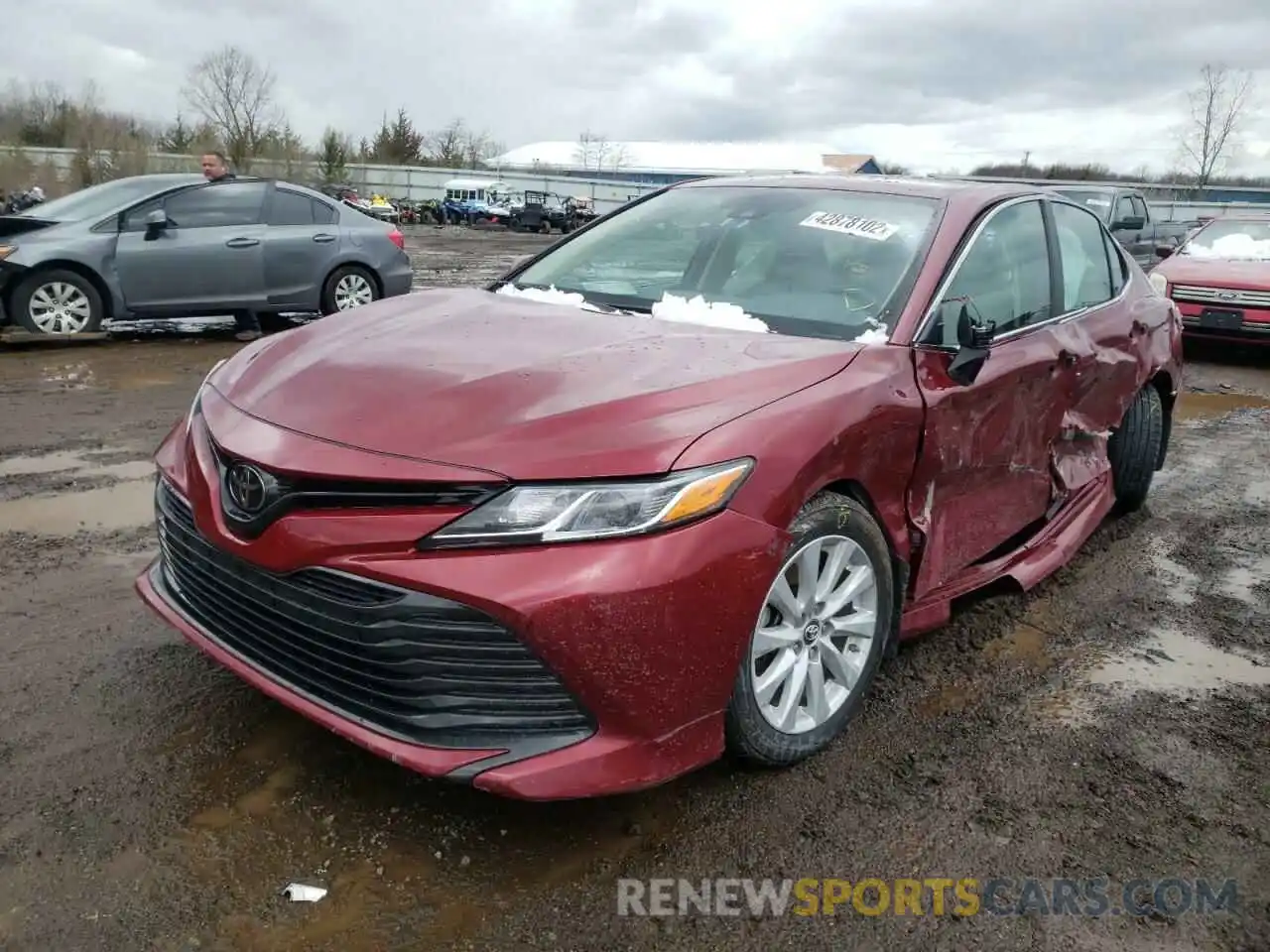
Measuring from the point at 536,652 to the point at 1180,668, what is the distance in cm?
251

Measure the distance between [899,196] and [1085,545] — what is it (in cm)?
207

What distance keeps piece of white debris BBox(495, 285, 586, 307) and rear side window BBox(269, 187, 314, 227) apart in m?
6.47

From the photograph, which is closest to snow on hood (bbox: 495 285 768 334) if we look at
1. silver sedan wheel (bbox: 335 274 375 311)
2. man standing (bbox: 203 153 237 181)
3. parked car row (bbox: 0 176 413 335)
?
parked car row (bbox: 0 176 413 335)

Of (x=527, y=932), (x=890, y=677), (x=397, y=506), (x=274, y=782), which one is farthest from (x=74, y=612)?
(x=890, y=677)

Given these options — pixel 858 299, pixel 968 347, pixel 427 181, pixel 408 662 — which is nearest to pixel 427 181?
pixel 427 181

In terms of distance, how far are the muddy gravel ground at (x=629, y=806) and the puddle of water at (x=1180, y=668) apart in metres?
0.01

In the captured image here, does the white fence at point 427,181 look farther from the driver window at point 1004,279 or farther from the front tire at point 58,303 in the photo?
the driver window at point 1004,279

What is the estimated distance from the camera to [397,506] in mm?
2145

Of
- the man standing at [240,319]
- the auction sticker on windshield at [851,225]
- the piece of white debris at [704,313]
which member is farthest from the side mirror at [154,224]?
the auction sticker on windshield at [851,225]

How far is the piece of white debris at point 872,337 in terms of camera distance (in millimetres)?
2869

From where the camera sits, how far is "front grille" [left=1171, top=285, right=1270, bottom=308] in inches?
368

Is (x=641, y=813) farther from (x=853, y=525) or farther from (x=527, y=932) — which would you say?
(x=853, y=525)

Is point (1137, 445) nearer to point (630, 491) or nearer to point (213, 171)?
point (630, 491)

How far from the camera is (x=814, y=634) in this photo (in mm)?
2631
